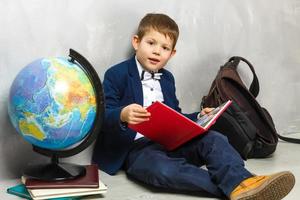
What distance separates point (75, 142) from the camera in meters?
1.71

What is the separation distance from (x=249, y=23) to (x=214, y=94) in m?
0.53

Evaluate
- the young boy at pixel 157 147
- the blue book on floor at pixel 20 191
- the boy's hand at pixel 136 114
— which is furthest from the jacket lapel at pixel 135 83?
the blue book on floor at pixel 20 191

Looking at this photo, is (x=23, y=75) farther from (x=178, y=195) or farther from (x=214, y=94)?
(x=214, y=94)

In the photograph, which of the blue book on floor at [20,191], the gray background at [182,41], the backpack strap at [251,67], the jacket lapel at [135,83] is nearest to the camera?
the blue book on floor at [20,191]

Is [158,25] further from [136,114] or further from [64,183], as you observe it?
[64,183]

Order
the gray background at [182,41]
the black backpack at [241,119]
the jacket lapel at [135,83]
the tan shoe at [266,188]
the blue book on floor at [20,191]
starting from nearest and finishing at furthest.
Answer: the tan shoe at [266,188] → the blue book on floor at [20,191] → the gray background at [182,41] → the jacket lapel at [135,83] → the black backpack at [241,119]

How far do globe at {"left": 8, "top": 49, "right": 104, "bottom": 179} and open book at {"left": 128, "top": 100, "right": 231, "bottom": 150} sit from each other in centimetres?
19

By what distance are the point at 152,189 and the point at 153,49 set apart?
22.1 inches

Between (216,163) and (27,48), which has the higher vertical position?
(27,48)

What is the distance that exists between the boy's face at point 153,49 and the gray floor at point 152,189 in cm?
46

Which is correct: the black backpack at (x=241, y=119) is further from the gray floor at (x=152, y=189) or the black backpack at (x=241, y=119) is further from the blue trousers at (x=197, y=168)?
the blue trousers at (x=197, y=168)

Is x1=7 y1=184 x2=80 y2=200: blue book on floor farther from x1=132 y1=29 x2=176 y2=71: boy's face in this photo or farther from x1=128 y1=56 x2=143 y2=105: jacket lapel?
x1=132 y1=29 x2=176 y2=71: boy's face

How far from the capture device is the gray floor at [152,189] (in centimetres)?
173

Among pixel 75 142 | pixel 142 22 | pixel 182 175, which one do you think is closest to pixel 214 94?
pixel 142 22
